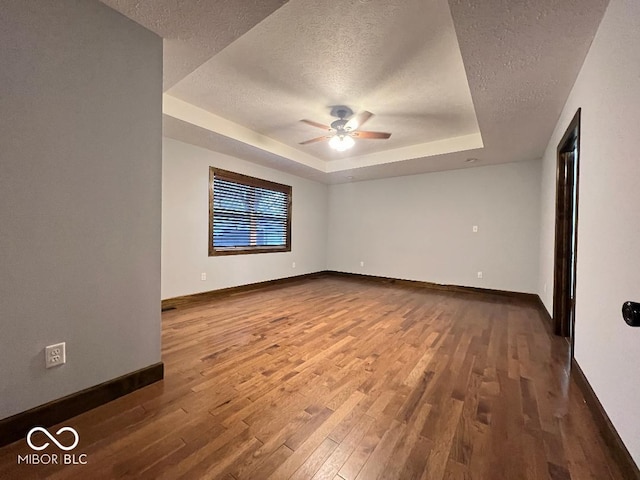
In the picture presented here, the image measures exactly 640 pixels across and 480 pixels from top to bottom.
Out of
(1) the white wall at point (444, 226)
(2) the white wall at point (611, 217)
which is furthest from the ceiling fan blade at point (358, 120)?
(1) the white wall at point (444, 226)

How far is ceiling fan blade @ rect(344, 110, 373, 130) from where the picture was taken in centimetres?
332

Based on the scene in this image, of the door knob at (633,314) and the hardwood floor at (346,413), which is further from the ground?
the door knob at (633,314)

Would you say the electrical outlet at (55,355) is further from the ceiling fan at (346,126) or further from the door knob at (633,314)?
the ceiling fan at (346,126)

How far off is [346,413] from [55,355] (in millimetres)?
1605

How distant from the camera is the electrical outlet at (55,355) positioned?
1.42 meters

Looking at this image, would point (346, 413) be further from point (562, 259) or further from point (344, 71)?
point (562, 259)

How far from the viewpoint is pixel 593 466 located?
1.21 metres

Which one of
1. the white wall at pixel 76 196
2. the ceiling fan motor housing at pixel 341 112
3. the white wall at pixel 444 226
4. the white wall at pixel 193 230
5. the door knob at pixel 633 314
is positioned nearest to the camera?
the door knob at pixel 633 314

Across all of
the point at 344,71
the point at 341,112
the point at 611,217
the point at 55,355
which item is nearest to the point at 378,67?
the point at 344,71

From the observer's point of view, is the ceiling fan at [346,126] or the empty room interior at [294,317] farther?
the ceiling fan at [346,126]

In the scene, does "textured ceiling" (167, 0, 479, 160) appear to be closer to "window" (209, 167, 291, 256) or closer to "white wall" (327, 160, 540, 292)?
"window" (209, 167, 291, 256)

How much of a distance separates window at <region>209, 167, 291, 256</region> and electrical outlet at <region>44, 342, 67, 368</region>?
2.92 meters

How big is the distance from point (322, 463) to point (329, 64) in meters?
2.77

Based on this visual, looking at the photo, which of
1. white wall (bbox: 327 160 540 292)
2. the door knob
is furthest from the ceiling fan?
the door knob
